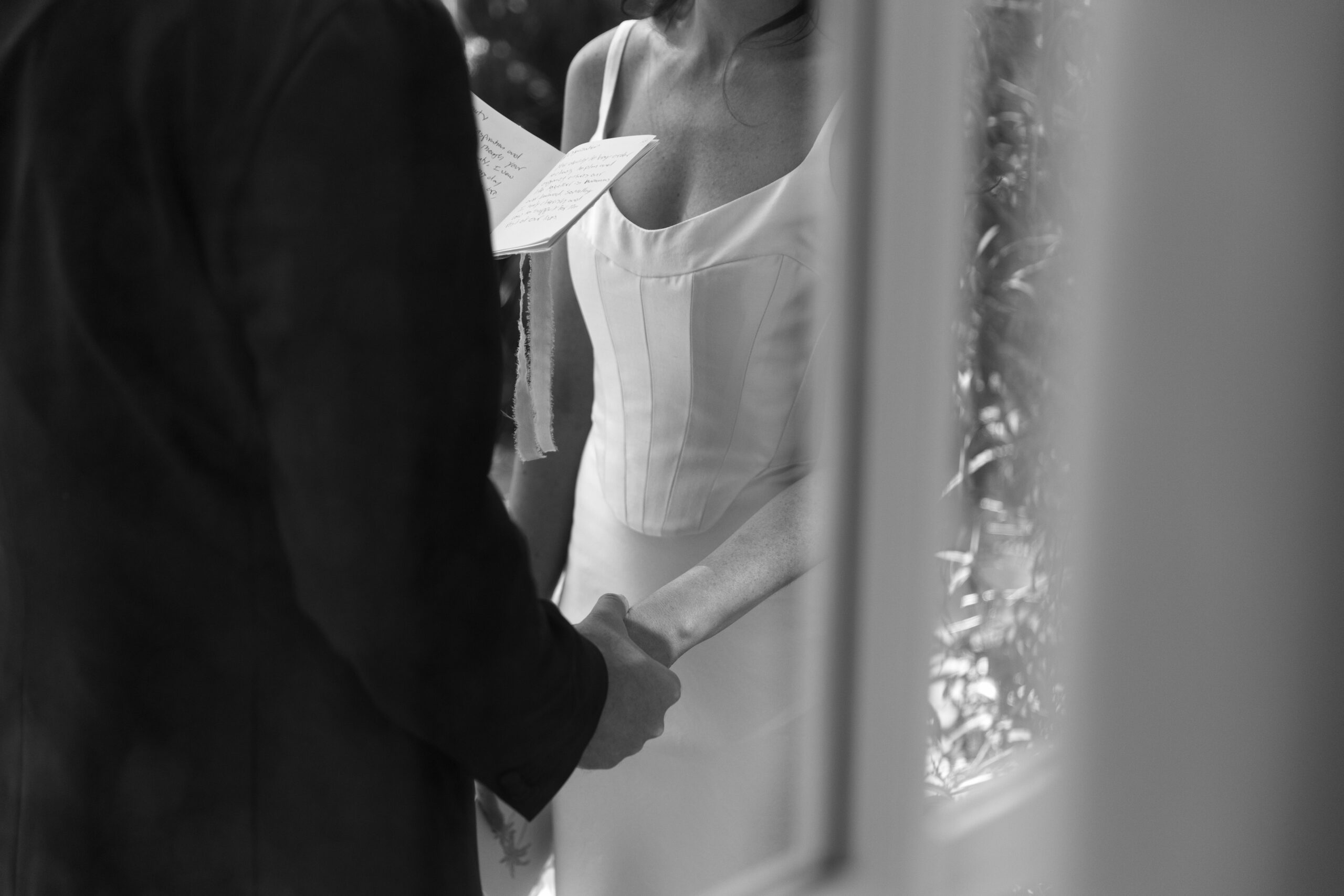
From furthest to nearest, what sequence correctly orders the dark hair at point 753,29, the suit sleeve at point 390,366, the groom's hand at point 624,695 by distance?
1. the dark hair at point 753,29
2. the groom's hand at point 624,695
3. the suit sleeve at point 390,366

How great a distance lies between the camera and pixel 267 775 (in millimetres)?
541

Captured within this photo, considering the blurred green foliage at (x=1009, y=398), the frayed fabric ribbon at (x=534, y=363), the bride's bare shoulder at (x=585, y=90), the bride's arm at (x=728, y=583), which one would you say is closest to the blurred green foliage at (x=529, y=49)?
the bride's bare shoulder at (x=585, y=90)

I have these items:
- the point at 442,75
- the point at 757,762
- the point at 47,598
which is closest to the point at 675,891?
the point at 757,762

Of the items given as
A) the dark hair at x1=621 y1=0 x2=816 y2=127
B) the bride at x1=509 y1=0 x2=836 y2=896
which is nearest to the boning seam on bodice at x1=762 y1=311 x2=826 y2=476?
the bride at x1=509 y1=0 x2=836 y2=896

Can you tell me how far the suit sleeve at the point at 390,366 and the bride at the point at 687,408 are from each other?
212 mm

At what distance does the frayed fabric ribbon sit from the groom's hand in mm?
231

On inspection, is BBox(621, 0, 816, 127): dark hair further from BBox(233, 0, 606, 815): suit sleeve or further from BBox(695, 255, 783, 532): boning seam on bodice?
BBox(233, 0, 606, 815): suit sleeve

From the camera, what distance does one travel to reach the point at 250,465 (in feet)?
1.67

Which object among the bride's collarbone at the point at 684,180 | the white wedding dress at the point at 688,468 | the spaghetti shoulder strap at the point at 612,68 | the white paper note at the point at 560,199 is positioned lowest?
the white wedding dress at the point at 688,468

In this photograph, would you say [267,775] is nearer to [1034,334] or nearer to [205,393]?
[205,393]

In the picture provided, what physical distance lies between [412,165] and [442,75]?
0.04 m

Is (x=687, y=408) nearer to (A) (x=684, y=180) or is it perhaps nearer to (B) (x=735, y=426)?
(B) (x=735, y=426)

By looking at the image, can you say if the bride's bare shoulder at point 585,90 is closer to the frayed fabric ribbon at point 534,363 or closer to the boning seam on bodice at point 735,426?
the frayed fabric ribbon at point 534,363

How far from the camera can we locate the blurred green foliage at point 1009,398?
31cm
